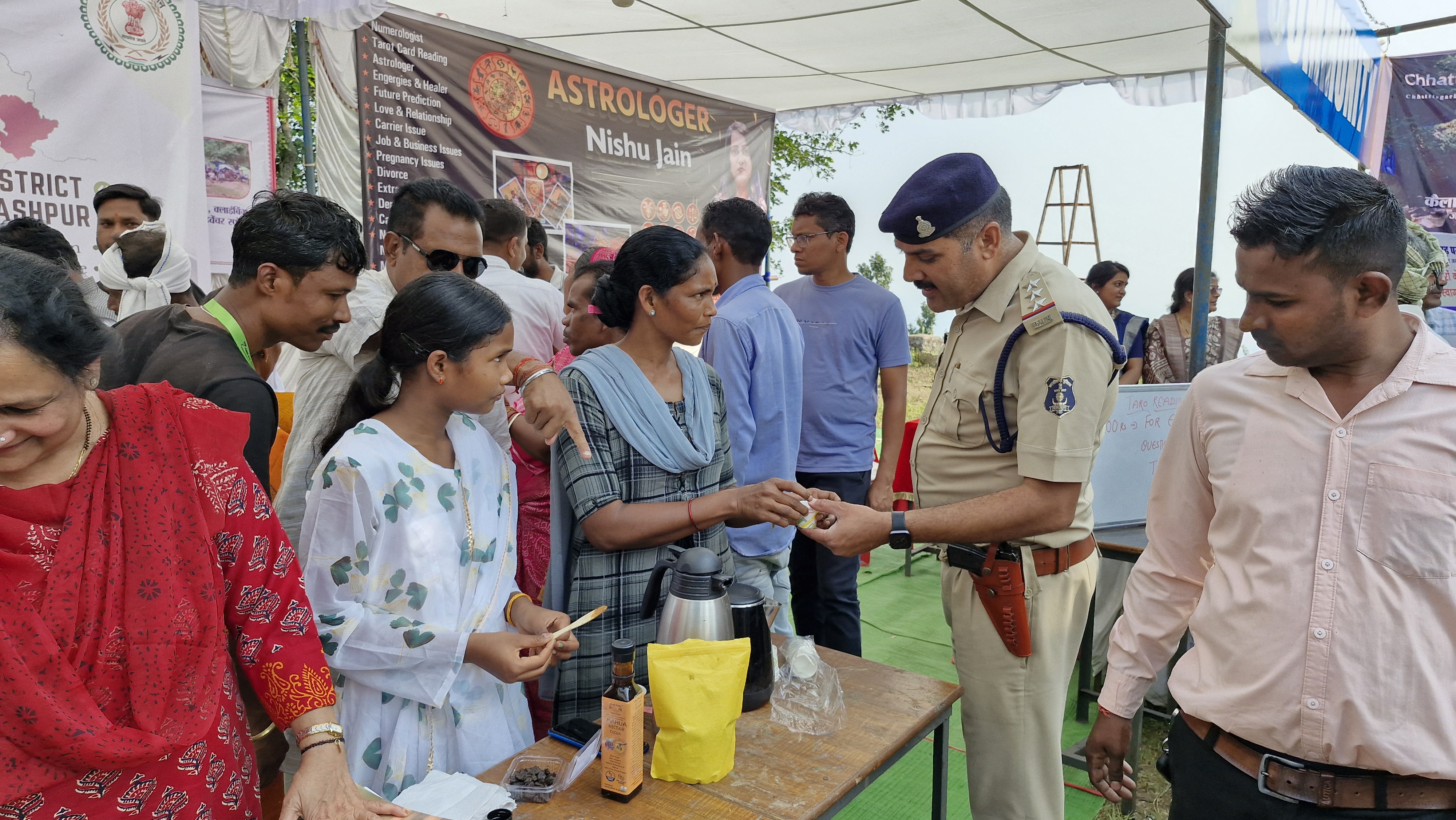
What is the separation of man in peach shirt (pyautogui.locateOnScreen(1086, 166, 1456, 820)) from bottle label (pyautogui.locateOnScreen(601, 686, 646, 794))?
3.33 ft

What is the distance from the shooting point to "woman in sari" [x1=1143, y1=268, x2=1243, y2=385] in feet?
16.9

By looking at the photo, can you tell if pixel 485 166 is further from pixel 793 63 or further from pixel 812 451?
pixel 812 451

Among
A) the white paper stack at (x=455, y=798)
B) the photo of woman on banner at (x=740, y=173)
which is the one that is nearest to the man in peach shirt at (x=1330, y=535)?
the white paper stack at (x=455, y=798)

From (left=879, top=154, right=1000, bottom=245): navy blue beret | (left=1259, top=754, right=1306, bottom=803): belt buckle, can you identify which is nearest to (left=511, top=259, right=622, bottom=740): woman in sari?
(left=879, top=154, right=1000, bottom=245): navy blue beret

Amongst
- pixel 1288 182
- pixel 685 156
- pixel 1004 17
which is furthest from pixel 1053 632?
pixel 685 156

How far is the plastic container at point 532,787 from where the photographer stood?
1.44 metres

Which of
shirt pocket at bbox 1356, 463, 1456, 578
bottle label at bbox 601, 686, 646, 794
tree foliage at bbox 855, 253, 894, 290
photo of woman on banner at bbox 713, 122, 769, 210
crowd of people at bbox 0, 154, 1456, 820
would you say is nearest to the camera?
crowd of people at bbox 0, 154, 1456, 820

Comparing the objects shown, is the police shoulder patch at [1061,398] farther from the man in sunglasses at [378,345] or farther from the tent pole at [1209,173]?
the tent pole at [1209,173]

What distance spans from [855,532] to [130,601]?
4.80 feet

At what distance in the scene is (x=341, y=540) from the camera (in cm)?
163

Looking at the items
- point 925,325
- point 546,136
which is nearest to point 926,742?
point 546,136

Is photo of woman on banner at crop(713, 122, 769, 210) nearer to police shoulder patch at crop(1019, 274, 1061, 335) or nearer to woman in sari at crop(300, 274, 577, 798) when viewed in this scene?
police shoulder patch at crop(1019, 274, 1061, 335)

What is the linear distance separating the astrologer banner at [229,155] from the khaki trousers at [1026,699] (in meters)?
4.57

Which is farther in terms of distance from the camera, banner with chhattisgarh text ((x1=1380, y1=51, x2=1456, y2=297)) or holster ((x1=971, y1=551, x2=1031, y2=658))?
banner with chhattisgarh text ((x1=1380, y1=51, x2=1456, y2=297))
